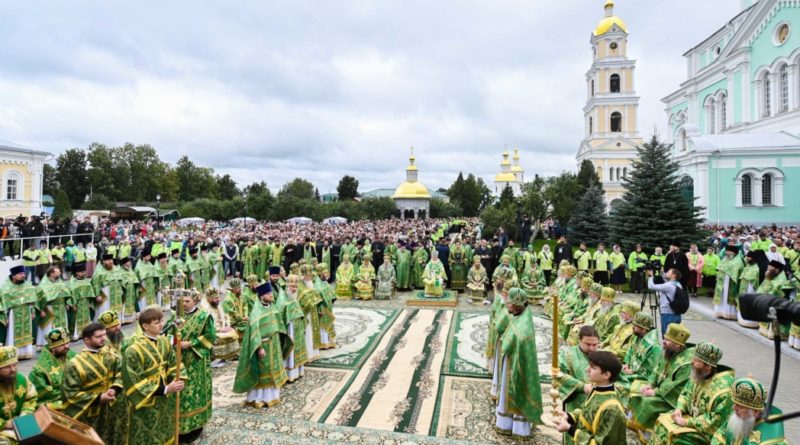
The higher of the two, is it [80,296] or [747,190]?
[747,190]

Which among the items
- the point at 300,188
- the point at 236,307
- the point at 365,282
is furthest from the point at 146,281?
the point at 300,188

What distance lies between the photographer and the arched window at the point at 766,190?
26.2m

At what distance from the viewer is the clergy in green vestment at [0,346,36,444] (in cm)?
351

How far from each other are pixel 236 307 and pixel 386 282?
24.0 feet

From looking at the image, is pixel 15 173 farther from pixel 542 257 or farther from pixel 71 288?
pixel 542 257

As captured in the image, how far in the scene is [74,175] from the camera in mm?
63000

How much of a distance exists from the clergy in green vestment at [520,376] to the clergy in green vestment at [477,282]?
27.1 ft

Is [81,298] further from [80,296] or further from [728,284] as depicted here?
[728,284]

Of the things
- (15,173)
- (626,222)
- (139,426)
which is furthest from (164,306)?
(15,173)

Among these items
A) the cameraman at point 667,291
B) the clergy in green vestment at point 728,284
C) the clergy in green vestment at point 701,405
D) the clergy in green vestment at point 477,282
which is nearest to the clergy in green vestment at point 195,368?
the clergy in green vestment at point 701,405

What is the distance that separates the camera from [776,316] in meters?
2.08

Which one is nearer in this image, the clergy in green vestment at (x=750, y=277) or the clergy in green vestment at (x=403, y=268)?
the clergy in green vestment at (x=750, y=277)

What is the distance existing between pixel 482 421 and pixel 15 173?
1454 inches

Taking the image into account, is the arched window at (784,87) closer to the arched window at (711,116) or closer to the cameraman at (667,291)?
the arched window at (711,116)
